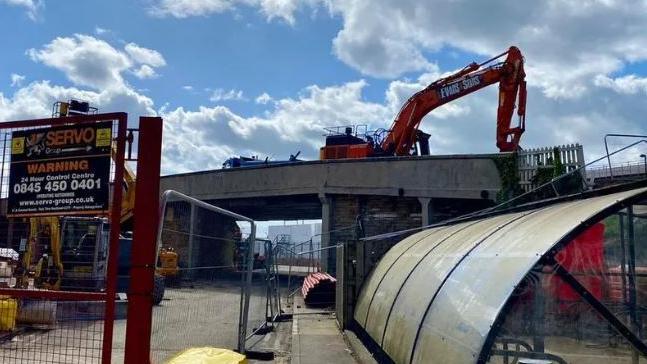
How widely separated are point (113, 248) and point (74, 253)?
7207mm

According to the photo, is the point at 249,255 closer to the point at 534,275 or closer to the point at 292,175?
the point at 534,275

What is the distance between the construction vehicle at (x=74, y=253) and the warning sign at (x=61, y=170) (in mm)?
2197

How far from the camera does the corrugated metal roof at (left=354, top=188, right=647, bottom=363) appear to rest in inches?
198

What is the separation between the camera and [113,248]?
14.5ft

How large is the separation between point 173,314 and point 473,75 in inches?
937

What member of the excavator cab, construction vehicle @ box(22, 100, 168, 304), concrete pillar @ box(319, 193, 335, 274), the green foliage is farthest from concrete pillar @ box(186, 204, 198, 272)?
concrete pillar @ box(319, 193, 335, 274)

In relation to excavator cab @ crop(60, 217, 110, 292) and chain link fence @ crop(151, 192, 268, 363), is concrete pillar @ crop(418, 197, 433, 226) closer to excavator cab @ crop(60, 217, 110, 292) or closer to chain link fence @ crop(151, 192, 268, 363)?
excavator cab @ crop(60, 217, 110, 292)

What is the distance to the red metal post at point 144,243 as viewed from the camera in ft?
13.9

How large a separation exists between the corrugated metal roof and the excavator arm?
1773 centimetres

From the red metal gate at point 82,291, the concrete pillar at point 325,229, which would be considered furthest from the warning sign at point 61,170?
the concrete pillar at point 325,229

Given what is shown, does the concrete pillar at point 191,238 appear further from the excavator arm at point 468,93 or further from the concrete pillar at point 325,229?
the excavator arm at point 468,93

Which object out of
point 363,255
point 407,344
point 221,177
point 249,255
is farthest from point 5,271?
point 221,177

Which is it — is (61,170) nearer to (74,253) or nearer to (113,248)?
(113,248)

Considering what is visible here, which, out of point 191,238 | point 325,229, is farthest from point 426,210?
point 191,238
